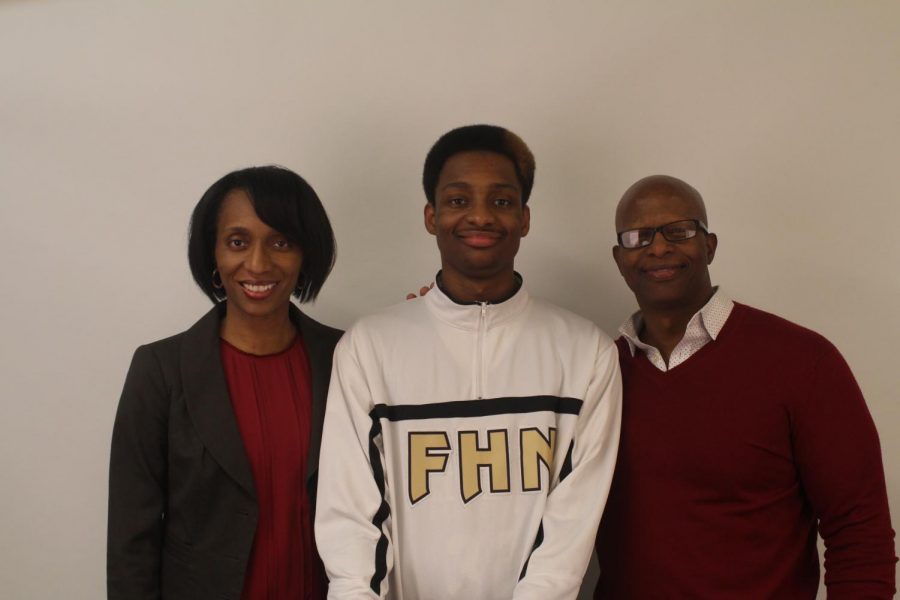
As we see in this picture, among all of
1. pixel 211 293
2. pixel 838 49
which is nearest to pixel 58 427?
pixel 211 293

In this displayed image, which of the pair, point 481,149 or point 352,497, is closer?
point 352,497

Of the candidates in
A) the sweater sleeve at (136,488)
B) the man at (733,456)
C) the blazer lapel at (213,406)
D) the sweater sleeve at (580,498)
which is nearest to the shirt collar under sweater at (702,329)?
the man at (733,456)

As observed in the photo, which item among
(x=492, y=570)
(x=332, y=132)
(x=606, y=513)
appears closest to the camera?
(x=492, y=570)

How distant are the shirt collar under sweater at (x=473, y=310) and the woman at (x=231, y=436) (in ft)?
1.02

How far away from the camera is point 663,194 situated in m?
1.57

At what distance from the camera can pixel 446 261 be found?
5.00 ft

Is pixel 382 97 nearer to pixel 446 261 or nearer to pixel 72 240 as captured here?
pixel 446 261

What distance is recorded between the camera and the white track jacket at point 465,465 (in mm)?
1345

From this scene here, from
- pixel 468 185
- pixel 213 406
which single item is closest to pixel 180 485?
pixel 213 406

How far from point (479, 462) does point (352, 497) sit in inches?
10.6

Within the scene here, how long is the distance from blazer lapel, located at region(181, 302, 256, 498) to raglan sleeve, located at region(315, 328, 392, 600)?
182 mm

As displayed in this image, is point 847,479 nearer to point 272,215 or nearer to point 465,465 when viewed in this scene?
point 465,465

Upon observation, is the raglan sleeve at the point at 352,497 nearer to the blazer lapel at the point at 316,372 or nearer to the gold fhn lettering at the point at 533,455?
the blazer lapel at the point at 316,372

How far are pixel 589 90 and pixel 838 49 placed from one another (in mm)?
729
